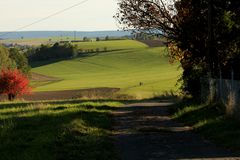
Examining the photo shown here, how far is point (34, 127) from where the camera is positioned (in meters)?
20.5

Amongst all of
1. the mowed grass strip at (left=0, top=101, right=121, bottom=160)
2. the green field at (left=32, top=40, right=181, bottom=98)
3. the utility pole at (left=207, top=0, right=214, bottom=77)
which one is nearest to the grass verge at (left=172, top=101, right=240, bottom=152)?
the mowed grass strip at (left=0, top=101, right=121, bottom=160)

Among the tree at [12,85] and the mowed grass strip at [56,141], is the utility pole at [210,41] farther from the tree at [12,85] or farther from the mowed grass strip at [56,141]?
the tree at [12,85]

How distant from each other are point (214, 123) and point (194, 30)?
1312 centimetres

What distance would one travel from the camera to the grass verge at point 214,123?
1582cm

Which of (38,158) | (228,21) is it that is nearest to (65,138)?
(38,158)

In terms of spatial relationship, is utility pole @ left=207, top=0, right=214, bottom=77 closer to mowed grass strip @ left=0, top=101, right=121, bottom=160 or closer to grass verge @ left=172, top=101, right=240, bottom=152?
grass verge @ left=172, top=101, right=240, bottom=152

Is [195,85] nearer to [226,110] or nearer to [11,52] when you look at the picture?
[226,110]

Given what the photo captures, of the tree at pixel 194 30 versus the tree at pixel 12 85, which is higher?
the tree at pixel 194 30

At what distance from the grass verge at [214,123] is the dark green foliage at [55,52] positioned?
471 ft

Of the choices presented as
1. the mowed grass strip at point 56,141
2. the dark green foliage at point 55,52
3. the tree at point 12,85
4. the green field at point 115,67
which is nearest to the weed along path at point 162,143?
the mowed grass strip at point 56,141

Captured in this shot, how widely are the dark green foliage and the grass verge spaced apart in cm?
14356

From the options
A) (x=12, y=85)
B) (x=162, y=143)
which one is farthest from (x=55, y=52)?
(x=162, y=143)

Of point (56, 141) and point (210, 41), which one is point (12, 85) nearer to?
point (210, 41)

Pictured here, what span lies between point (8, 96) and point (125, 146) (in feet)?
252
